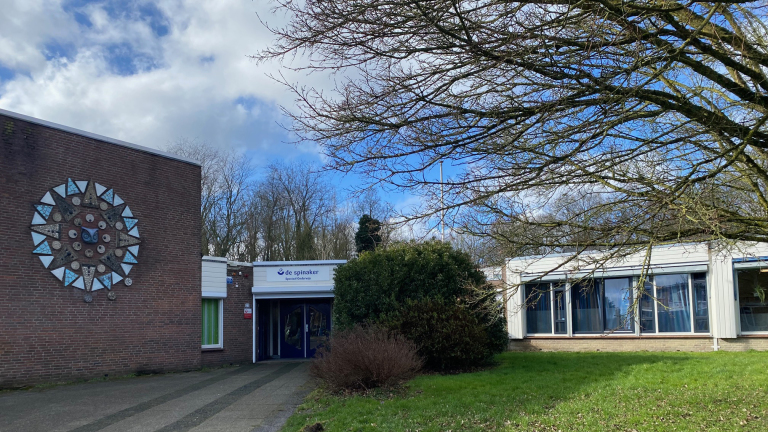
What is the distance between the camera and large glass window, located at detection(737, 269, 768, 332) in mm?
17281

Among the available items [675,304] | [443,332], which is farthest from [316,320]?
[675,304]

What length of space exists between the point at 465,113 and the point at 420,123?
49 centimetres

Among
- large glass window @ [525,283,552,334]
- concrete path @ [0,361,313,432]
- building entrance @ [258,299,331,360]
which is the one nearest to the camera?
concrete path @ [0,361,313,432]

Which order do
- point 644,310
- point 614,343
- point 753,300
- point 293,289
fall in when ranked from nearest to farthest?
point 753,300 < point 644,310 < point 614,343 < point 293,289

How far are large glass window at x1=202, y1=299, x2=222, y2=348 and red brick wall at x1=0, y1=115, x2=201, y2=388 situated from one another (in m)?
1.35

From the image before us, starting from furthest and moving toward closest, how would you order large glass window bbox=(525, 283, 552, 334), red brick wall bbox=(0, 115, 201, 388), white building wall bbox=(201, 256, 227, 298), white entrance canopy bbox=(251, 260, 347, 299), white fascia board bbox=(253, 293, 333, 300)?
white fascia board bbox=(253, 293, 333, 300) → white entrance canopy bbox=(251, 260, 347, 299) → large glass window bbox=(525, 283, 552, 334) → white building wall bbox=(201, 256, 227, 298) → red brick wall bbox=(0, 115, 201, 388)

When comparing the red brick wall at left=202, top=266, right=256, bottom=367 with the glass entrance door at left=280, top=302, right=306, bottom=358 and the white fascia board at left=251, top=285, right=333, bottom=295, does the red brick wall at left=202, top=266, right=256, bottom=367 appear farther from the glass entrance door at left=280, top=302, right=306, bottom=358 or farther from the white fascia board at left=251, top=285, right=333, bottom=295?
the glass entrance door at left=280, top=302, right=306, bottom=358

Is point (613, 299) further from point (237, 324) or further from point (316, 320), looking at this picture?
point (237, 324)

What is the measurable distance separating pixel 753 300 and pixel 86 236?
1880cm

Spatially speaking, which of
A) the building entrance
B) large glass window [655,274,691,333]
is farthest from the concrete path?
large glass window [655,274,691,333]

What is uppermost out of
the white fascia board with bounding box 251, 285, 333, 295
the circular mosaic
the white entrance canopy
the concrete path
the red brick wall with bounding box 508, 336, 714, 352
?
the circular mosaic

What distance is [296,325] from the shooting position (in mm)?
23469

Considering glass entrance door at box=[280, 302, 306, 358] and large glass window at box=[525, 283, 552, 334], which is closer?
large glass window at box=[525, 283, 552, 334]

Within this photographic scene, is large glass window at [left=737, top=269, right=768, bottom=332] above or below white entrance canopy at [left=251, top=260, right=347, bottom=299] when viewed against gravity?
below
